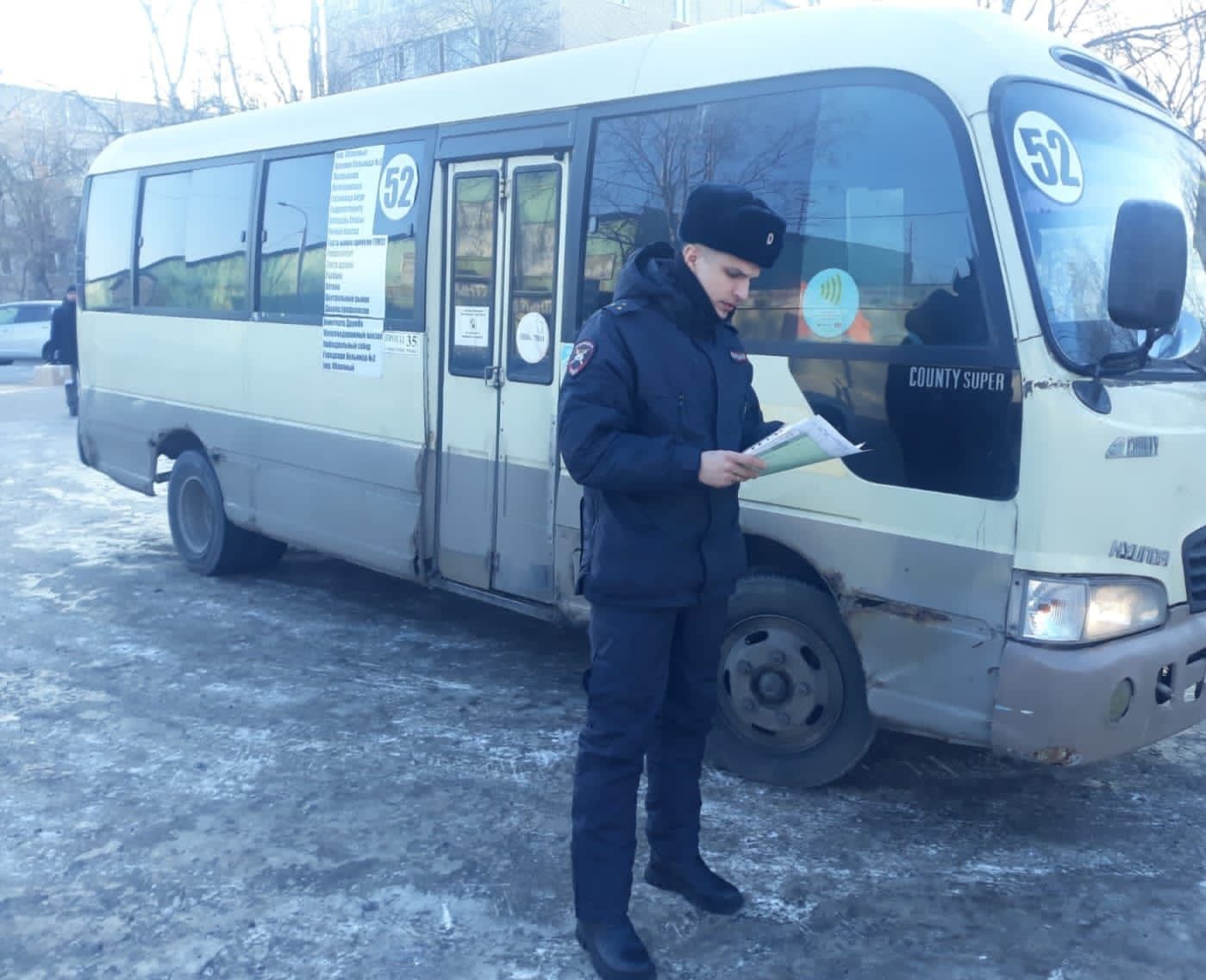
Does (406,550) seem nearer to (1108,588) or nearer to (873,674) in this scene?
(873,674)

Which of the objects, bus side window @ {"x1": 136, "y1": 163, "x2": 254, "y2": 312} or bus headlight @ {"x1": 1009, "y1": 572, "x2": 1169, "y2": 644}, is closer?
bus headlight @ {"x1": 1009, "y1": 572, "x2": 1169, "y2": 644}

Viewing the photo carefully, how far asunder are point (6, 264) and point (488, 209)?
178ft

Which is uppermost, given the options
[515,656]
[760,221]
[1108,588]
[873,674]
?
[760,221]

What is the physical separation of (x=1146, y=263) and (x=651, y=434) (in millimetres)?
1528

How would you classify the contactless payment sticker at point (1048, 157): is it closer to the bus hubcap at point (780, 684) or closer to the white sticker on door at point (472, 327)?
the bus hubcap at point (780, 684)

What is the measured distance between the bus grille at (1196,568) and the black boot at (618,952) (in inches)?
84.4

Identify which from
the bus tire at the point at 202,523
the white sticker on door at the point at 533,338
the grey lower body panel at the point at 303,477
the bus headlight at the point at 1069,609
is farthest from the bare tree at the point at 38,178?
the bus headlight at the point at 1069,609

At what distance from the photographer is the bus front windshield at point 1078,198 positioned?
3.75 meters

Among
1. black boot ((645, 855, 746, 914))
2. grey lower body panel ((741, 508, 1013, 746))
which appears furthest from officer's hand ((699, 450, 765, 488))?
black boot ((645, 855, 746, 914))

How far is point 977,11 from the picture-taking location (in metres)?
4.07

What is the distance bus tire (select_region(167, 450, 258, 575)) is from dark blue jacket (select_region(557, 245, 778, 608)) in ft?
16.4

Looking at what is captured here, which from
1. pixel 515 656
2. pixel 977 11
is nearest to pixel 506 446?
pixel 515 656

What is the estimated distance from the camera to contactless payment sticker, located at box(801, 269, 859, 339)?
4148 millimetres

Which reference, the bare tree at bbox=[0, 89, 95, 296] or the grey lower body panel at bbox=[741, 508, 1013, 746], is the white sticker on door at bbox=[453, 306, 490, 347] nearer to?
the grey lower body panel at bbox=[741, 508, 1013, 746]
